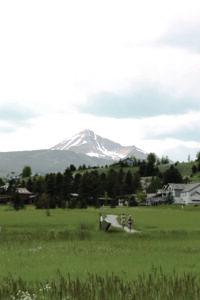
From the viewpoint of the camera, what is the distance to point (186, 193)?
170m

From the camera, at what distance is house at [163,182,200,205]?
552 ft

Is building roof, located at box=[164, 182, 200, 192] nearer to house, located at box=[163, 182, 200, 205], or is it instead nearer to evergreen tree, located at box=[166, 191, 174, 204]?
house, located at box=[163, 182, 200, 205]

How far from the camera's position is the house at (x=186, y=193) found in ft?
552

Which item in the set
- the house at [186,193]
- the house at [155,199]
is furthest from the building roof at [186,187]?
the house at [155,199]

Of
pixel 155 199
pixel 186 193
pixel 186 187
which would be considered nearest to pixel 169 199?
pixel 186 193

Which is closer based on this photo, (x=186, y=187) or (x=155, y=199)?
(x=186, y=187)

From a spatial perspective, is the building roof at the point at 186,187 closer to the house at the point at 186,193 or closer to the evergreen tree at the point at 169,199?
the house at the point at 186,193

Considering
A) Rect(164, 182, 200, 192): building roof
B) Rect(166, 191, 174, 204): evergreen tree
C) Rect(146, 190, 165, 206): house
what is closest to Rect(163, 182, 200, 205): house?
Rect(164, 182, 200, 192): building roof

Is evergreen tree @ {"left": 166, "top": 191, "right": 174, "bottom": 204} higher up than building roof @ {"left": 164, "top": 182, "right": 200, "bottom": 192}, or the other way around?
building roof @ {"left": 164, "top": 182, "right": 200, "bottom": 192}

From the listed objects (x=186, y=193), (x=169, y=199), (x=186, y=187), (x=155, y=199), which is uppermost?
(x=186, y=187)

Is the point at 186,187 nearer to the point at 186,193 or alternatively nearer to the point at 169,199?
the point at 186,193

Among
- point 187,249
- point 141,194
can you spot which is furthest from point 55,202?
point 187,249

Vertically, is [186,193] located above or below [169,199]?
above

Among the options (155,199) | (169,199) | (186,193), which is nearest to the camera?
(169,199)
